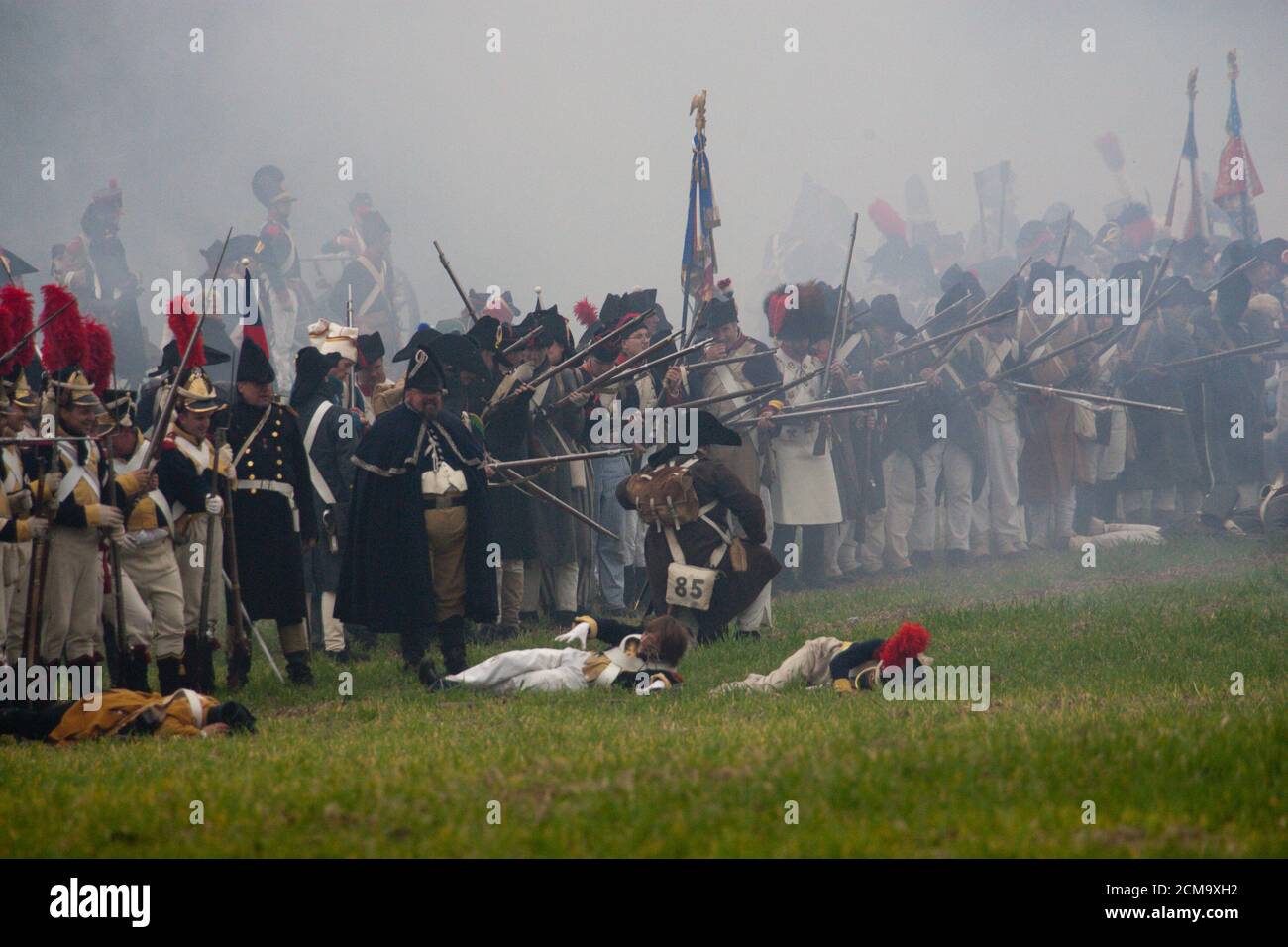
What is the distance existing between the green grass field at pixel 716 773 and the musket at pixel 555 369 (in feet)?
9.53

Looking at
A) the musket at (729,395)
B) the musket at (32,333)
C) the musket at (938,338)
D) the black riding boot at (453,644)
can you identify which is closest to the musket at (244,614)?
the black riding boot at (453,644)

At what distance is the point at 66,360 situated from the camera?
378 inches

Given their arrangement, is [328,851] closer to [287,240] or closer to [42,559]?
[42,559]

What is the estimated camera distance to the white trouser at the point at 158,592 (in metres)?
9.77

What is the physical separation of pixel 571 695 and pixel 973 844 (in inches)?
174

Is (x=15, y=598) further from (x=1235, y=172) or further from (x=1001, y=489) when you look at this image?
(x=1235, y=172)

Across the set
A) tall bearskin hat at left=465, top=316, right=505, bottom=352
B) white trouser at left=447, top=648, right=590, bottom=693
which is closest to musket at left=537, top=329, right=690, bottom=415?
tall bearskin hat at left=465, top=316, right=505, bottom=352

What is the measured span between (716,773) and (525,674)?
360 centimetres

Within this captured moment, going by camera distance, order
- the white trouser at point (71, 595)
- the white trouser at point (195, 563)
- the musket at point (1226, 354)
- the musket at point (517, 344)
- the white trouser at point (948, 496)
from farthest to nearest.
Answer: the musket at point (1226, 354), the white trouser at point (948, 496), the musket at point (517, 344), the white trouser at point (195, 563), the white trouser at point (71, 595)

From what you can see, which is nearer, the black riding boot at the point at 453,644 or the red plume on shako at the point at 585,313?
the black riding boot at the point at 453,644

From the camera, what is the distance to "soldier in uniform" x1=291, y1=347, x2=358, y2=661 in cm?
1170

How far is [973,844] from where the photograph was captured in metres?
5.21

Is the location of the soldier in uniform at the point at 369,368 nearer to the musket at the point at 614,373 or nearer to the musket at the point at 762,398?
the musket at the point at 614,373

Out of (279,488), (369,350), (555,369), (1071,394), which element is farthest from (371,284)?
(279,488)
